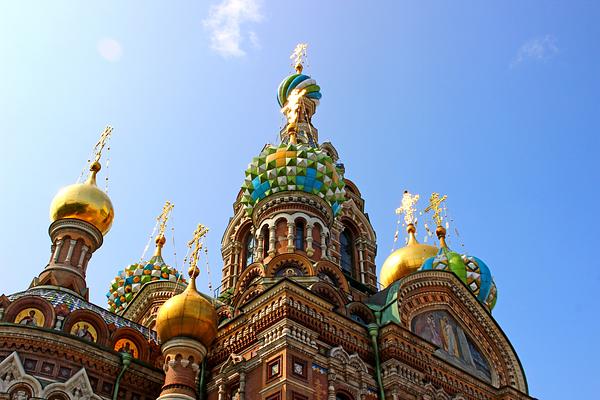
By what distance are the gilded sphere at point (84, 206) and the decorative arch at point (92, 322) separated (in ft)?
9.35

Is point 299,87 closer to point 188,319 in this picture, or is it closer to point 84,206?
point 84,206

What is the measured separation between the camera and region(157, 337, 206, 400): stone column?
30.6ft

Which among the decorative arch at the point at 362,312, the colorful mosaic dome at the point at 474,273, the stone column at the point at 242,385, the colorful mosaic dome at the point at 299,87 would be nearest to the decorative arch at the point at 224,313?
the decorative arch at the point at 362,312

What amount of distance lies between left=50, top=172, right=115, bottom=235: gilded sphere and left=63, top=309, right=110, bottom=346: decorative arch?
2.85m

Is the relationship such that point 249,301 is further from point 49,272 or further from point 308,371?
point 49,272

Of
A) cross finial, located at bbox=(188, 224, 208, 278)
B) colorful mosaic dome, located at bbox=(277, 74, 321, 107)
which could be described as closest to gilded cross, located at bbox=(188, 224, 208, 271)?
cross finial, located at bbox=(188, 224, 208, 278)

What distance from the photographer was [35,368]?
972 cm

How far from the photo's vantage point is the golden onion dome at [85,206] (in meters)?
13.1

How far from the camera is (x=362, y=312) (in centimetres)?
1152

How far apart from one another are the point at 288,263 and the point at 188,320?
8.14 ft

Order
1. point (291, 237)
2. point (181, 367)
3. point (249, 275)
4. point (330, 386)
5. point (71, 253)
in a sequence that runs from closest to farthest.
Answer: point (330, 386)
point (181, 367)
point (249, 275)
point (291, 237)
point (71, 253)

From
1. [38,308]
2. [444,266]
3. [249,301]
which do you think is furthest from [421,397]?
[38,308]

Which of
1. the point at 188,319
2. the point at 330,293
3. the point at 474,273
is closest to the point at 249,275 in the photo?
the point at 330,293

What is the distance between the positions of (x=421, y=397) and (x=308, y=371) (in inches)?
83.4
